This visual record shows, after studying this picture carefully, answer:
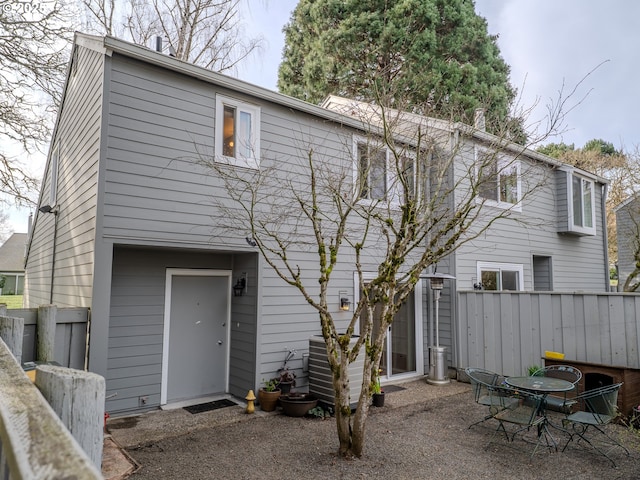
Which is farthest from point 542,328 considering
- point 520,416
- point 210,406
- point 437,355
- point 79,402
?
point 79,402

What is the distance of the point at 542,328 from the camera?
24.0 feet

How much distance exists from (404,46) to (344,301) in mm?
12090

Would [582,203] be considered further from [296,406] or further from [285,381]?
[296,406]

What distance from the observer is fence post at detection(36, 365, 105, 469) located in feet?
3.60

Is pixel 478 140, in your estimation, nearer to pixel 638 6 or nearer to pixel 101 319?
pixel 101 319

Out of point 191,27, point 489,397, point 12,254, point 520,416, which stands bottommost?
point 520,416

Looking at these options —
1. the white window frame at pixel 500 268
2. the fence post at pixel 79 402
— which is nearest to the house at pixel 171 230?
the white window frame at pixel 500 268

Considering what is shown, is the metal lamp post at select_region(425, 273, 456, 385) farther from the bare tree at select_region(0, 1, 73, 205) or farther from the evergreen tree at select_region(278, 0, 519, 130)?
the evergreen tree at select_region(278, 0, 519, 130)

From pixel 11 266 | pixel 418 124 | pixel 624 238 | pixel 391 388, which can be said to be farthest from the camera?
pixel 11 266

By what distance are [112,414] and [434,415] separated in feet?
14.5

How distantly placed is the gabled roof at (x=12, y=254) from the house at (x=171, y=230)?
26.1 metres

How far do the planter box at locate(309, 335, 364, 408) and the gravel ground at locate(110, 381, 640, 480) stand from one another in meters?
0.45

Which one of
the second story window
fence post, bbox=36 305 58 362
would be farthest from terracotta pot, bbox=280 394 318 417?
the second story window

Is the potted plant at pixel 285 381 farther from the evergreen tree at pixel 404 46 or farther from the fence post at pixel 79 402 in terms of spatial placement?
the evergreen tree at pixel 404 46
